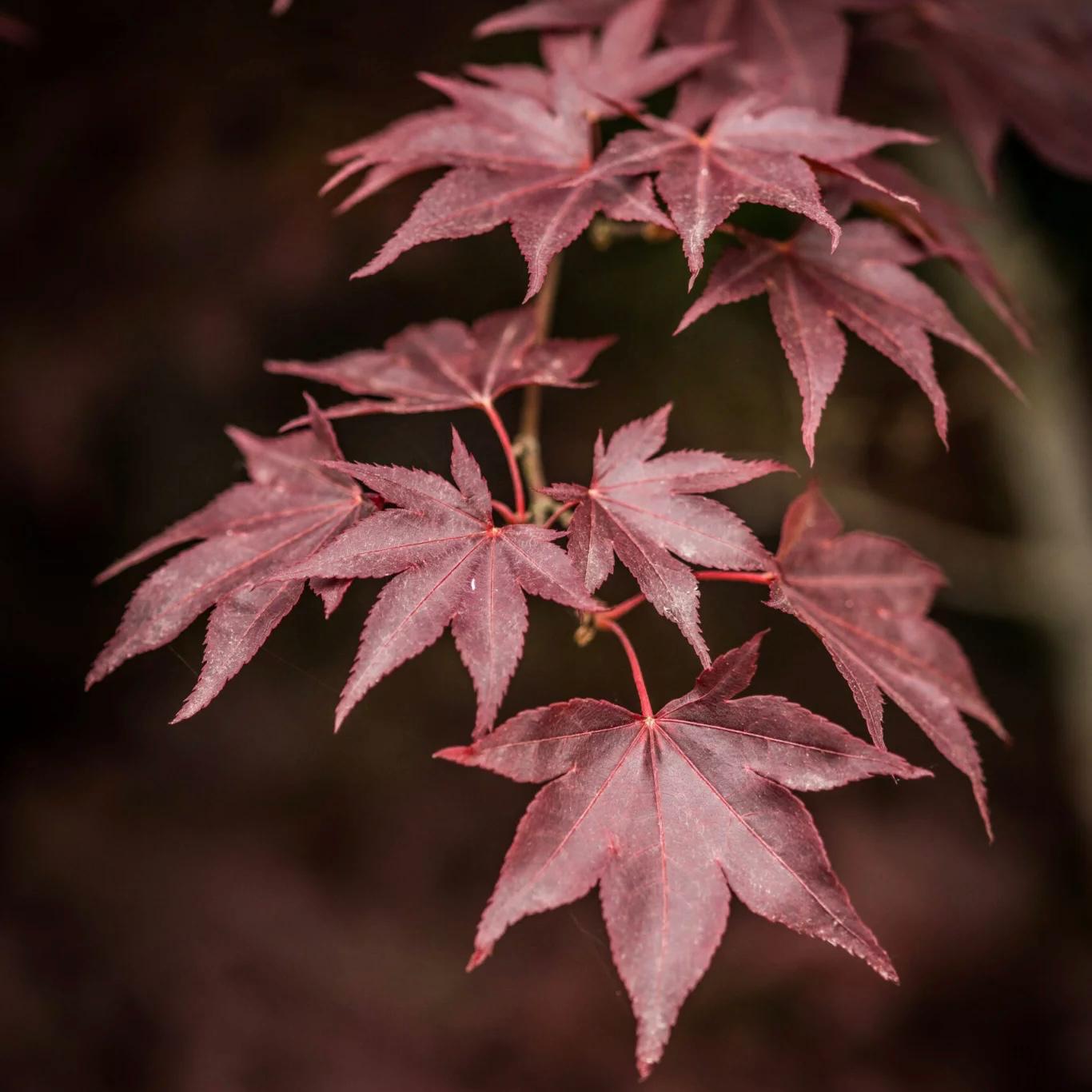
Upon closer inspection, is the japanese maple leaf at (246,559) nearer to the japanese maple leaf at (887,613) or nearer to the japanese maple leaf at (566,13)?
the japanese maple leaf at (887,613)

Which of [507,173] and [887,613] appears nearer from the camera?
[507,173]

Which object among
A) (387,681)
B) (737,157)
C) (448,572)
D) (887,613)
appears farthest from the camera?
(387,681)

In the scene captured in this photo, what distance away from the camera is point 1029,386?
1.95m

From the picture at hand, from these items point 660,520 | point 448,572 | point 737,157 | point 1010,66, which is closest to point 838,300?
point 737,157

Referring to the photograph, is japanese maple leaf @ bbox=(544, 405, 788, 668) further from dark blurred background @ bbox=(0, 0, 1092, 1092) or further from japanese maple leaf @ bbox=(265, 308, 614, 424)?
dark blurred background @ bbox=(0, 0, 1092, 1092)

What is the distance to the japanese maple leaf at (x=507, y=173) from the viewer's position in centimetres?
66

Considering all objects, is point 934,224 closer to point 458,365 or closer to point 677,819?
point 458,365

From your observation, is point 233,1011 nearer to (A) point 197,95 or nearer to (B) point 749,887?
(B) point 749,887

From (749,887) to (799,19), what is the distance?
878mm

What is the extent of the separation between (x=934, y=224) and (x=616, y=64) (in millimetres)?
377

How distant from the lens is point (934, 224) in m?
0.87

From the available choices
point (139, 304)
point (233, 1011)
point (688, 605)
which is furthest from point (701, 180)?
point (233, 1011)

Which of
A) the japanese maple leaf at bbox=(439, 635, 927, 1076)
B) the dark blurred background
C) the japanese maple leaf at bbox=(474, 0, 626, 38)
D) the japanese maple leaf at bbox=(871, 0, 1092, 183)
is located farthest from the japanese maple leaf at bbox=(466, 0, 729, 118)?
the dark blurred background

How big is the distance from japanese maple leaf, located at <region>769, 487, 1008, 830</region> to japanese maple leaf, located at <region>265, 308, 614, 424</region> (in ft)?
0.91
